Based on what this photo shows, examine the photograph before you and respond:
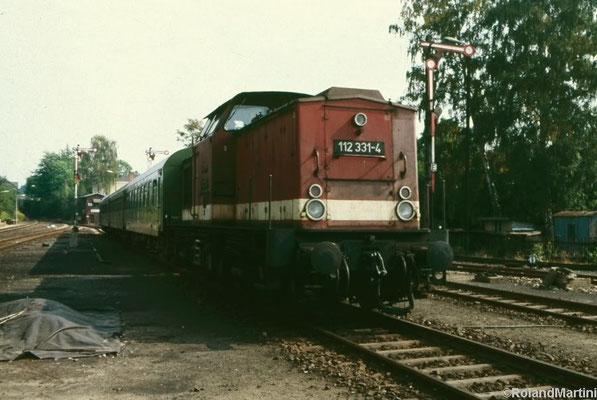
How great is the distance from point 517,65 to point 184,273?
19971mm

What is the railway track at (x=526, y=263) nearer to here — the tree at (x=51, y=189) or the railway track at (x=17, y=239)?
the railway track at (x=17, y=239)

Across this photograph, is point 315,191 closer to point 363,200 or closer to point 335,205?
point 335,205

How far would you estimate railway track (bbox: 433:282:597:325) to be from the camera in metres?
8.22

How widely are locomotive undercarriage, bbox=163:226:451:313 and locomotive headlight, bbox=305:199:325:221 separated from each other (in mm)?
370

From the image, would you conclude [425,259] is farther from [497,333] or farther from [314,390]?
[314,390]

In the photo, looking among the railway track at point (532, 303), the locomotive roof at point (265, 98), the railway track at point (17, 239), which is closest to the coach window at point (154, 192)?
the locomotive roof at point (265, 98)

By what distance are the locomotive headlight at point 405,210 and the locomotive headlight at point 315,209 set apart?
1131 millimetres

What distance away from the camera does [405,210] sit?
784cm

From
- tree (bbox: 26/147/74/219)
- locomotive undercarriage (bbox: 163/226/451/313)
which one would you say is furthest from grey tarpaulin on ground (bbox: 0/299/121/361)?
tree (bbox: 26/147/74/219)

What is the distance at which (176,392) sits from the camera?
4754 millimetres

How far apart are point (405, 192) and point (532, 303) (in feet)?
11.6

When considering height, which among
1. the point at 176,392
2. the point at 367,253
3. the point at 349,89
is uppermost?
the point at 349,89

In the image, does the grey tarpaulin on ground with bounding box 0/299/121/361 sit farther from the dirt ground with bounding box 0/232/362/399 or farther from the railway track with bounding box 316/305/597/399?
the railway track with bounding box 316/305/597/399

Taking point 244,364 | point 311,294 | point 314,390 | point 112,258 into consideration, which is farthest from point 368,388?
point 112,258
